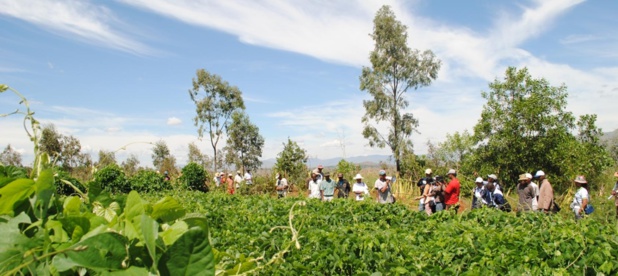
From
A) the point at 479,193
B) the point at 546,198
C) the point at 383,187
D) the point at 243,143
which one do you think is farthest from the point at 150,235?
the point at 243,143

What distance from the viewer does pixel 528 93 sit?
20000mm

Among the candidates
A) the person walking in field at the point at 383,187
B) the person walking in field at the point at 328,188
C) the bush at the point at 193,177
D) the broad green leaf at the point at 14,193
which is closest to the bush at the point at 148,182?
the bush at the point at 193,177

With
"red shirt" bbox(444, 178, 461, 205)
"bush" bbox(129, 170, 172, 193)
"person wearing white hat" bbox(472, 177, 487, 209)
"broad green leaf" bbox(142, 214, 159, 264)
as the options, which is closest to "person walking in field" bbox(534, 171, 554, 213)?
"person wearing white hat" bbox(472, 177, 487, 209)

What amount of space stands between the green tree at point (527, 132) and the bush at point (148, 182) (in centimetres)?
1462

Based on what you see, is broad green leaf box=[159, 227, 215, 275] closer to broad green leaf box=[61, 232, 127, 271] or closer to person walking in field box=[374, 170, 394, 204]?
broad green leaf box=[61, 232, 127, 271]

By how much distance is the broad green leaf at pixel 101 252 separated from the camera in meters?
0.92

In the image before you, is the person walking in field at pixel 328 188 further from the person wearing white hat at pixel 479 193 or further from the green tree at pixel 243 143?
the green tree at pixel 243 143

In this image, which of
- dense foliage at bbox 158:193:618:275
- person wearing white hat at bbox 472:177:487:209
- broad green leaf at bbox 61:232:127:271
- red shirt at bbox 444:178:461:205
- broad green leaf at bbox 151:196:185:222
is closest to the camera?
broad green leaf at bbox 61:232:127:271

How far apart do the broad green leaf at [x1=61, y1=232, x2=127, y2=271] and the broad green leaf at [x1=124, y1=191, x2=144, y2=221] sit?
0.47 ft

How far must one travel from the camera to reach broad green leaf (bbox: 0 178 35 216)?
3.82 ft

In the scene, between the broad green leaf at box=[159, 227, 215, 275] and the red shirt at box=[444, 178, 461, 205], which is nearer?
the broad green leaf at box=[159, 227, 215, 275]

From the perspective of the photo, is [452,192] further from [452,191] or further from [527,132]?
[527,132]

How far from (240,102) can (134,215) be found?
4295 cm

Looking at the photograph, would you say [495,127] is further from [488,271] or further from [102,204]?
[102,204]
